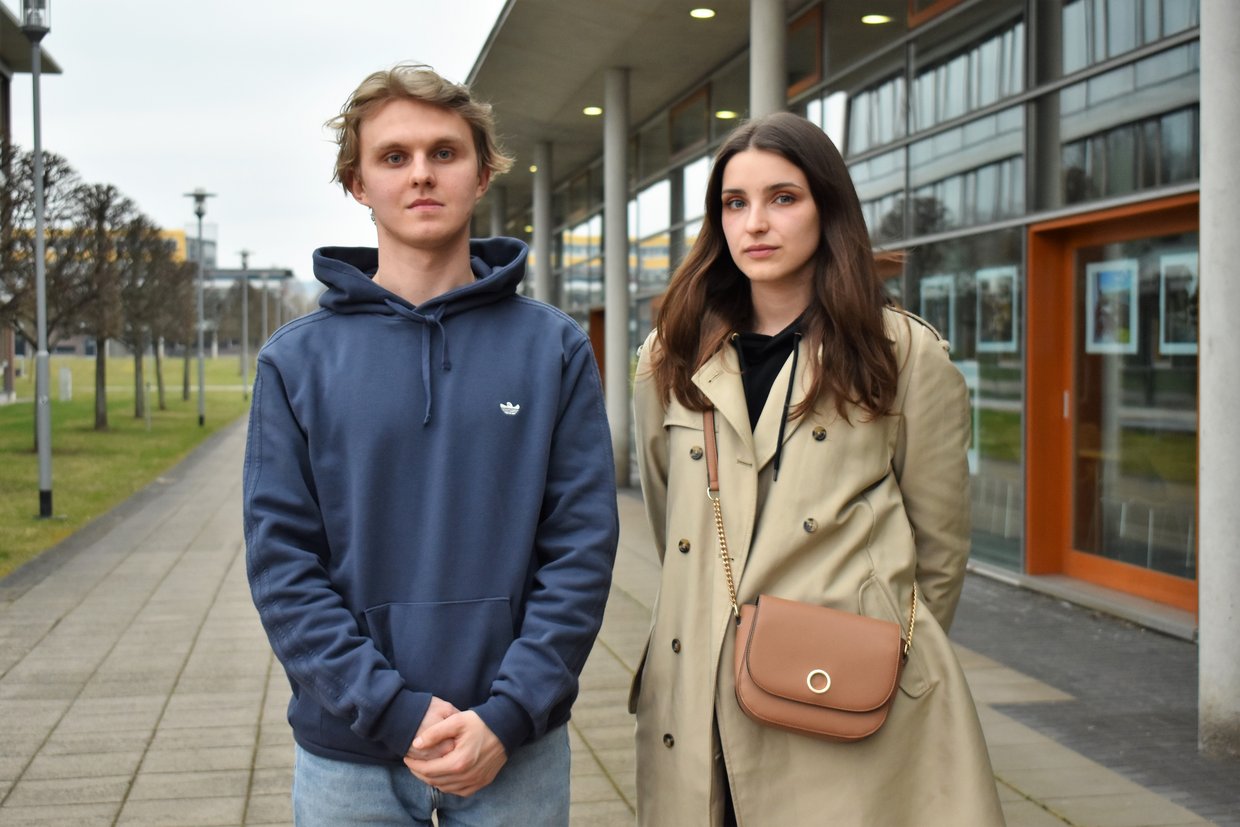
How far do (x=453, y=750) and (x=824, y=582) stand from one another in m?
0.71

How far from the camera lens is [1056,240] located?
8.88 meters

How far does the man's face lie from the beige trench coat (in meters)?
0.57

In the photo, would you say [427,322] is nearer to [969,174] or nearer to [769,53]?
[969,174]

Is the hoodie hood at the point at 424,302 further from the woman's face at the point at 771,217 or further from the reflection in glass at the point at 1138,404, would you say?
the reflection in glass at the point at 1138,404

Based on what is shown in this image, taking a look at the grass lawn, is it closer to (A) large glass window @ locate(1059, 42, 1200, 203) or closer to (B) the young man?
(A) large glass window @ locate(1059, 42, 1200, 203)


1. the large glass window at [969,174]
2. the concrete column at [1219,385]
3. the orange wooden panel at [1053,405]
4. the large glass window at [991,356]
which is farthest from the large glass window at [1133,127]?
the concrete column at [1219,385]

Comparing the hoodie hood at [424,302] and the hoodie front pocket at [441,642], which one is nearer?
the hoodie front pocket at [441,642]

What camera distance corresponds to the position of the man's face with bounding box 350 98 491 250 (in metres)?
2.21

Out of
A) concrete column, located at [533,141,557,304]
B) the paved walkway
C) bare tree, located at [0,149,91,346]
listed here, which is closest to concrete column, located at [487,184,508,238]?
concrete column, located at [533,141,557,304]

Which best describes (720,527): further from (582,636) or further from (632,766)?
(632,766)

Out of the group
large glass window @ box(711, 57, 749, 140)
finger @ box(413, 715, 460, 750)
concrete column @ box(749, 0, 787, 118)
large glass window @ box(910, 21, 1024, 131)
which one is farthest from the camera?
large glass window @ box(711, 57, 749, 140)

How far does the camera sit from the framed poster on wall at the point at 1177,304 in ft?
24.8

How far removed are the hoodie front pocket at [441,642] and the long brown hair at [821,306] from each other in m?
0.63

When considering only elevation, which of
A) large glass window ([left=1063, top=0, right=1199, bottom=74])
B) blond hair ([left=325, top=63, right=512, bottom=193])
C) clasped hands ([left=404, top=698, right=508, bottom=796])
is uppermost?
large glass window ([left=1063, top=0, right=1199, bottom=74])
